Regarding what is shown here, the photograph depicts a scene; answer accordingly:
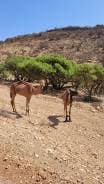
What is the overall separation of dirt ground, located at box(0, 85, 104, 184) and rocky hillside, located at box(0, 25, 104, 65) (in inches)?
1437

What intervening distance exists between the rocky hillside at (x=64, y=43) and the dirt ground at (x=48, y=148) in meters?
36.5

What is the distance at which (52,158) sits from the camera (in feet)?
40.0

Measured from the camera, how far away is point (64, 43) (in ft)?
230

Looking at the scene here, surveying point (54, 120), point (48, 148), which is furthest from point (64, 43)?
point (48, 148)

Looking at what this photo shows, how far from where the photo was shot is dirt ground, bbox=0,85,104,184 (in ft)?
36.3

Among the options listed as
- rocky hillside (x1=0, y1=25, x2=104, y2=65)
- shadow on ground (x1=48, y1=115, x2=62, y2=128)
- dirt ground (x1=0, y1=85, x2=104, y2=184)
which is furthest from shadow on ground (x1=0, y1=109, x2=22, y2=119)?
rocky hillside (x1=0, y1=25, x2=104, y2=65)

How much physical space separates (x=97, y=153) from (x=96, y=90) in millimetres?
14208

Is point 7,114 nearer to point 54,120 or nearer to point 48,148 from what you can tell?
point 54,120

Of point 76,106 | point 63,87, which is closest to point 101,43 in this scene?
point 63,87

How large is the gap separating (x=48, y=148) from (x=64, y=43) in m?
57.9

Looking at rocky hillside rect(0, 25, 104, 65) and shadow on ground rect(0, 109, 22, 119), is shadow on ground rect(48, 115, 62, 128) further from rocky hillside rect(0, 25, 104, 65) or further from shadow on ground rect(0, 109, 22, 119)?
rocky hillside rect(0, 25, 104, 65)

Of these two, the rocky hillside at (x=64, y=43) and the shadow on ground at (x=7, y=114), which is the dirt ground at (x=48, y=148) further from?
the rocky hillside at (x=64, y=43)

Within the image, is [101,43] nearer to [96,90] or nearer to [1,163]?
[96,90]

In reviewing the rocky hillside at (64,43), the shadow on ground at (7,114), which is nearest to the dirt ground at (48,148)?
the shadow on ground at (7,114)
